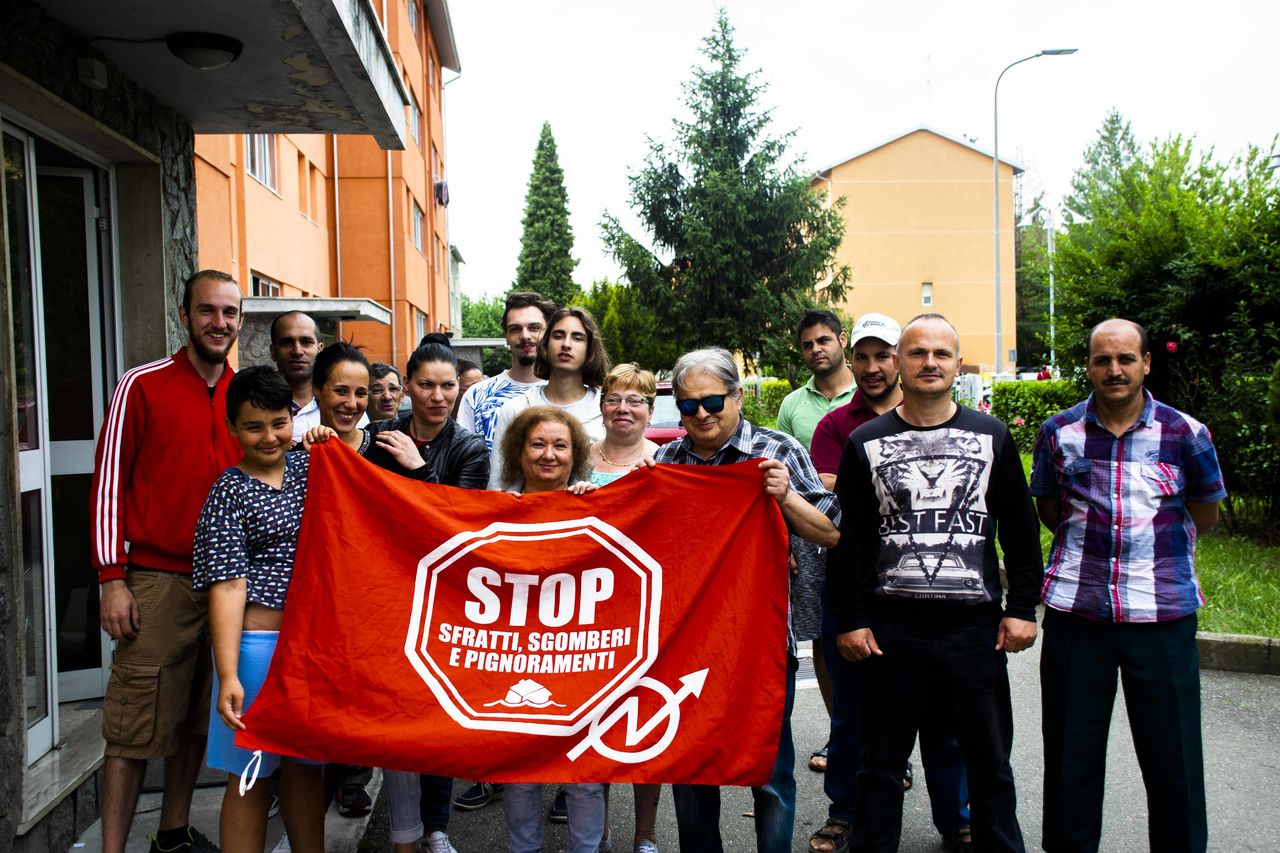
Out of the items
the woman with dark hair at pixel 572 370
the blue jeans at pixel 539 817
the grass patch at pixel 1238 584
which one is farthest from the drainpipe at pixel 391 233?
the blue jeans at pixel 539 817

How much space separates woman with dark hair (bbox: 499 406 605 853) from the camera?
3.54 metres

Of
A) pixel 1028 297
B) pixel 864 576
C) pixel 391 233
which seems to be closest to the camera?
pixel 864 576

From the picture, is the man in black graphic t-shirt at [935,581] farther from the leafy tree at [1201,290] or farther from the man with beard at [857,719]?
the leafy tree at [1201,290]

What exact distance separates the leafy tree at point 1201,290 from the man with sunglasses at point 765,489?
6.68m

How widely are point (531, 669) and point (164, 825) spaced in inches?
66.3

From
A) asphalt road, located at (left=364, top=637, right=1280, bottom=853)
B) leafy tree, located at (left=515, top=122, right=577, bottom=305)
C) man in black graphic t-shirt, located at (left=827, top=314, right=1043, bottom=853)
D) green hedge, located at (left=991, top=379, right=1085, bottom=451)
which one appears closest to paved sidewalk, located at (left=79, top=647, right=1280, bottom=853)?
asphalt road, located at (left=364, top=637, right=1280, bottom=853)

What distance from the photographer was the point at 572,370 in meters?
4.89

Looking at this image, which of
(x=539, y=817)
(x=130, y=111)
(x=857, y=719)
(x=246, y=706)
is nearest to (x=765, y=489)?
(x=857, y=719)

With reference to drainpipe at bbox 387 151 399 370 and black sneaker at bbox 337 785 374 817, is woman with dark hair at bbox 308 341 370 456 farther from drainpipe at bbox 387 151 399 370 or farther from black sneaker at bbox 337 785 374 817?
drainpipe at bbox 387 151 399 370

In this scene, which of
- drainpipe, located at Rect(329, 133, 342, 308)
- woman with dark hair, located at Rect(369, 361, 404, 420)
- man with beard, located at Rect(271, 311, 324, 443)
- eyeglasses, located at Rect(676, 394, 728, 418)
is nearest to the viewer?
eyeglasses, located at Rect(676, 394, 728, 418)

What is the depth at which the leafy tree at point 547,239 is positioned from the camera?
79750 mm

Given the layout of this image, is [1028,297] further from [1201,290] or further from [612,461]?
[612,461]

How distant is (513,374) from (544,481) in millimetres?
1799

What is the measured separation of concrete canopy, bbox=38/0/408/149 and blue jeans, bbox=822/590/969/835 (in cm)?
334
